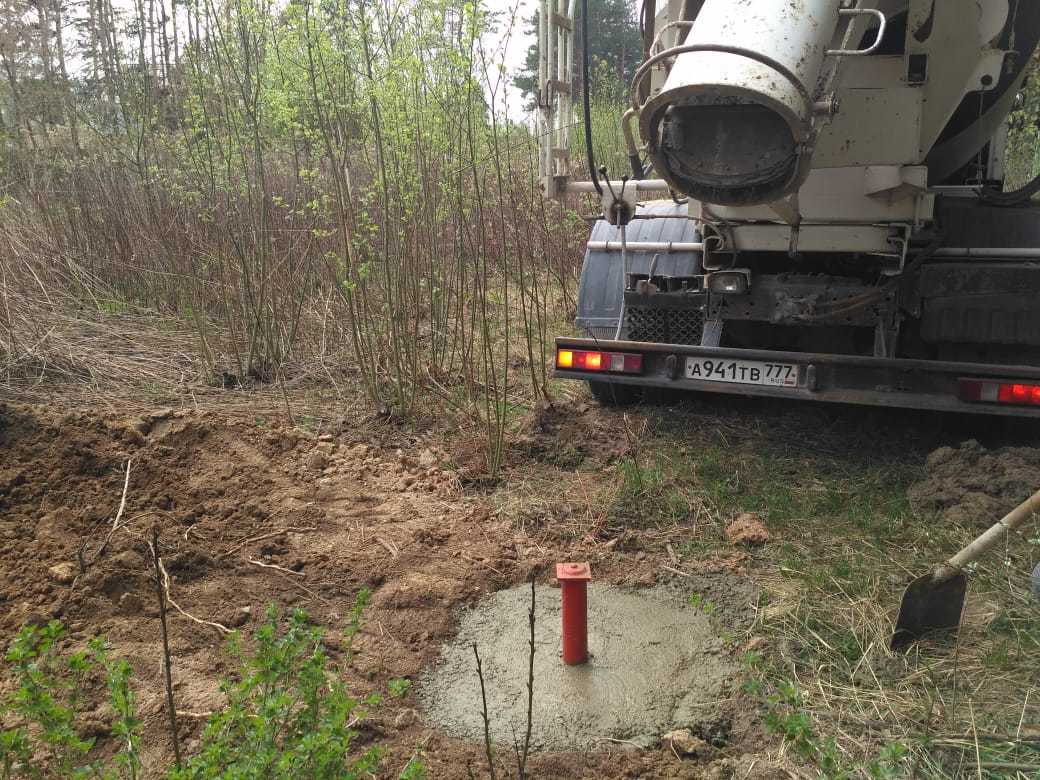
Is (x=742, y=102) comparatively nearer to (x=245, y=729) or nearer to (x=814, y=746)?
(x=814, y=746)

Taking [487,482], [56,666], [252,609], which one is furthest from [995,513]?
[56,666]

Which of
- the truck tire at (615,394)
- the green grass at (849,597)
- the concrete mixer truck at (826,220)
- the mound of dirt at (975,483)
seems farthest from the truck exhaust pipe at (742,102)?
the truck tire at (615,394)

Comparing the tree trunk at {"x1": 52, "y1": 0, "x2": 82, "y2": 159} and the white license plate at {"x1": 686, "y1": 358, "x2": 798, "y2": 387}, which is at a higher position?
the tree trunk at {"x1": 52, "y1": 0, "x2": 82, "y2": 159}

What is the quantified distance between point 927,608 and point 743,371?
185 centimetres

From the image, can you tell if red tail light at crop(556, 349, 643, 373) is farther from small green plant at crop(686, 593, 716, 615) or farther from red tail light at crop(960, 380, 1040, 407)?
small green plant at crop(686, 593, 716, 615)

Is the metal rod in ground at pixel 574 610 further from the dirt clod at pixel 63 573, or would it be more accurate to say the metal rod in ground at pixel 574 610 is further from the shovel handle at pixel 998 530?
the dirt clod at pixel 63 573

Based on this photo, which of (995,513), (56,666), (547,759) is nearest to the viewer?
(547,759)

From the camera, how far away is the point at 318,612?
327 cm

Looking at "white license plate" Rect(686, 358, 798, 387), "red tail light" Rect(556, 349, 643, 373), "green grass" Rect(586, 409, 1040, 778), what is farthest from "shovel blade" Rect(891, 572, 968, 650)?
"red tail light" Rect(556, 349, 643, 373)

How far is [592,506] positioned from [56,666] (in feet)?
7.65

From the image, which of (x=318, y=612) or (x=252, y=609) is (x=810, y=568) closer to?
(x=318, y=612)

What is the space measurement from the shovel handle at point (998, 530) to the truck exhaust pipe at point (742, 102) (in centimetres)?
122

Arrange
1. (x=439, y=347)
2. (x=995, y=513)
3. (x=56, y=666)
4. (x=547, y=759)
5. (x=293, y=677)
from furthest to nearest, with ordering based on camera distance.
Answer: (x=439, y=347) → (x=995, y=513) → (x=56, y=666) → (x=547, y=759) → (x=293, y=677)

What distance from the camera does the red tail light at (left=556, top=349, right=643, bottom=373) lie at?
15.5ft
